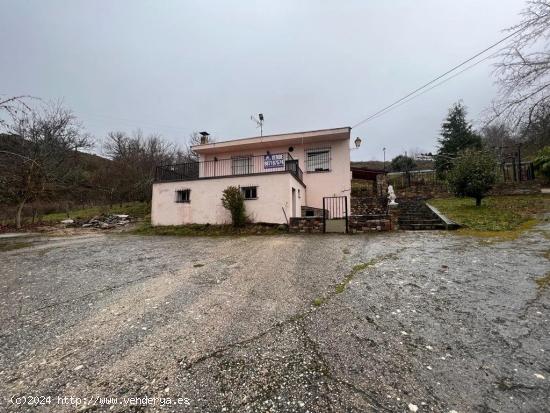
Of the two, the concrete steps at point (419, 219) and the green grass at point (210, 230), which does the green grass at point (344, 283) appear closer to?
the concrete steps at point (419, 219)

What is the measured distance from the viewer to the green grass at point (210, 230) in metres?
9.98

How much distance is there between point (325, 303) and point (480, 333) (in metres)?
1.57

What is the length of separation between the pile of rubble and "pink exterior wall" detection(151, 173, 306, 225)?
4012 mm

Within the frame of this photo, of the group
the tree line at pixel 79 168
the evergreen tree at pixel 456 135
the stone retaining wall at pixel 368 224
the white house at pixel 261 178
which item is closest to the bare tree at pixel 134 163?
the tree line at pixel 79 168

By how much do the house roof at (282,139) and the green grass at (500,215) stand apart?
21.0ft

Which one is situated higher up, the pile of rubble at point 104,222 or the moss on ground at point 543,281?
the pile of rubble at point 104,222

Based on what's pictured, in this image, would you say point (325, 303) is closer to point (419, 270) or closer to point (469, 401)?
point (469, 401)

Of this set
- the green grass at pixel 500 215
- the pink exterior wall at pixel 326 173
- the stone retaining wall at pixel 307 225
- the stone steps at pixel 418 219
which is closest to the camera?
the green grass at pixel 500 215

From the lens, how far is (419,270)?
170 inches

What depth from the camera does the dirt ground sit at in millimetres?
1664

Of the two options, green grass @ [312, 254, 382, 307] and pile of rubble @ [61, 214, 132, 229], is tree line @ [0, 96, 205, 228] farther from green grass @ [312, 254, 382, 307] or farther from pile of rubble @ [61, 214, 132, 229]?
green grass @ [312, 254, 382, 307]

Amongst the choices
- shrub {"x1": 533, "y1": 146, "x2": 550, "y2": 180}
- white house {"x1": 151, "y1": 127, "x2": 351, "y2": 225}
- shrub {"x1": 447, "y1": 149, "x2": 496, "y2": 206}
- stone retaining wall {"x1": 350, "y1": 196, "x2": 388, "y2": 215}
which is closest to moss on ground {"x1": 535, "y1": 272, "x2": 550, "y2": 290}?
white house {"x1": 151, "y1": 127, "x2": 351, "y2": 225}

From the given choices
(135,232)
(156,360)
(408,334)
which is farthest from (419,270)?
(135,232)

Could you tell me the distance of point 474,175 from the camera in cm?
1080
